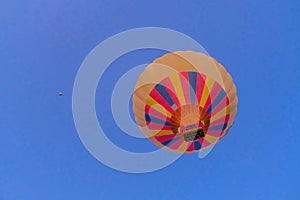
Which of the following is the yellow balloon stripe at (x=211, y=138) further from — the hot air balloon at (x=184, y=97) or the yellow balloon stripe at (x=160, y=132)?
the yellow balloon stripe at (x=160, y=132)

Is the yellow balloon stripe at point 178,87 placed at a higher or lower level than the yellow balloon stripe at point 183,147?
higher

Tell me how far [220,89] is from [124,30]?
108 cm

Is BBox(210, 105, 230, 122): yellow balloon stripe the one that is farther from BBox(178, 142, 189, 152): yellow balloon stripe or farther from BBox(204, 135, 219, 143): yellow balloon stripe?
BBox(178, 142, 189, 152): yellow balloon stripe

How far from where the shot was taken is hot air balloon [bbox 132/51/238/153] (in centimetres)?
313

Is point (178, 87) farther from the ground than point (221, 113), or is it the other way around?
point (178, 87)

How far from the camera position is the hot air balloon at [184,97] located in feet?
10.3

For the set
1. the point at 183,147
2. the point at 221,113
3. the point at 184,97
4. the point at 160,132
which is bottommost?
the point at 183,147

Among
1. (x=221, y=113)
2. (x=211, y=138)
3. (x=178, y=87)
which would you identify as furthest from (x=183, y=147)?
(x=178, y=87)

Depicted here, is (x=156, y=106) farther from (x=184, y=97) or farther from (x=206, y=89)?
(x=206, y=89)

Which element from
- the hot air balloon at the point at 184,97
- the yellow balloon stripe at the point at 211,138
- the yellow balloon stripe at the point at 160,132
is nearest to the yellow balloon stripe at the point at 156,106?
the hot air balloon at the point at 184,97

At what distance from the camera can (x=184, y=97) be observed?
10.5 ft

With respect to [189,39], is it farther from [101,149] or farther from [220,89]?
[101,149]

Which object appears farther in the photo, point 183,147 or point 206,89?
point 183,147

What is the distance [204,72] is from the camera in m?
3.14
